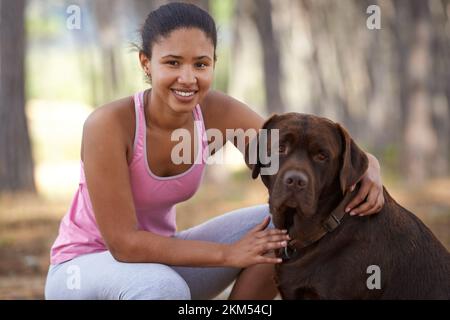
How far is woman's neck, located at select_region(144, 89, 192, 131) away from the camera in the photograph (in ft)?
13.7

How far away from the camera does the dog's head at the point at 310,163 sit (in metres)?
3.68

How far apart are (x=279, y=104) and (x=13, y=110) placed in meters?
8.61

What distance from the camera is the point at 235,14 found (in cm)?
2467

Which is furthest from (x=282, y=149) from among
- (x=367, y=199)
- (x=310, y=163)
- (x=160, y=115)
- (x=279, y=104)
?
(x=279, y=104)

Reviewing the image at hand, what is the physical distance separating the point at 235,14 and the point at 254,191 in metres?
12.5

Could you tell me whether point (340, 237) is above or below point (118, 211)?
below

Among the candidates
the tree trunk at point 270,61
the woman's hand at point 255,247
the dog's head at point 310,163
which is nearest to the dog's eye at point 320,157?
the dog's head at point 310,163

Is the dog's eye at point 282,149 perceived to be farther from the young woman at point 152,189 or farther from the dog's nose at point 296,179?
the young woman at point 152,189

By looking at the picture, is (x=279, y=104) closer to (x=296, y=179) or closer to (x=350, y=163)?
(x=350, y=163)

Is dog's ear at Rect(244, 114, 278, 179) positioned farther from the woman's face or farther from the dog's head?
the woman's face

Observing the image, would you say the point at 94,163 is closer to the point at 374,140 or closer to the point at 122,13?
the point at 374,140

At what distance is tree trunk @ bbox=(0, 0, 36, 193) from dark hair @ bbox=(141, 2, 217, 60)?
793 cm

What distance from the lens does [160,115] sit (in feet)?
13.7
